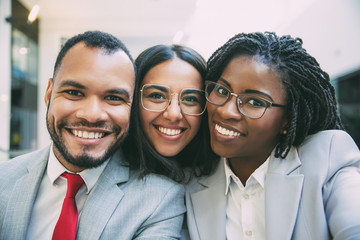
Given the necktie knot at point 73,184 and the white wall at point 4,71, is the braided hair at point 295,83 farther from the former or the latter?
the white wall at point 4,71

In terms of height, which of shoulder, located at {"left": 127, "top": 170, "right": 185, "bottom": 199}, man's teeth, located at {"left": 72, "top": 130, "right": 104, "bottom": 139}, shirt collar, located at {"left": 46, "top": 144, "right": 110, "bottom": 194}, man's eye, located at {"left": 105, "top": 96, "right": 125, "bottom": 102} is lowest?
shoulder, located at {"left": 127, "top": 170, "right": 185, "bottom": 199}

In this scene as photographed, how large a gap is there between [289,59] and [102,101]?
1.11 metres

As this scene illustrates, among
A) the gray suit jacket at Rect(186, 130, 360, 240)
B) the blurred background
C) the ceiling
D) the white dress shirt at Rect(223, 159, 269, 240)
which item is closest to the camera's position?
the gray suit jacket at Rect(186, 130, 360, 240)

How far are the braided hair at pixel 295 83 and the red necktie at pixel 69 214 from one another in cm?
114

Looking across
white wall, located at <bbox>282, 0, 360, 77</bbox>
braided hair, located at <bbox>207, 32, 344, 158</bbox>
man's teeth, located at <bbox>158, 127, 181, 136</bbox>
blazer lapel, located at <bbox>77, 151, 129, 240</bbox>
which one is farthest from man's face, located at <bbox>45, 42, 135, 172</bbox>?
white wall, located at <bbox>282, 0, 360, 77</bbox>

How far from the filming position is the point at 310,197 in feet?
4.74

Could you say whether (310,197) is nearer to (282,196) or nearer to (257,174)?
(282,196)

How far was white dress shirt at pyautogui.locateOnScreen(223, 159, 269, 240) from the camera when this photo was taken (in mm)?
1603

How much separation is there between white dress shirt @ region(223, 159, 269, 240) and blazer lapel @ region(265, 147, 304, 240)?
95 millimetres

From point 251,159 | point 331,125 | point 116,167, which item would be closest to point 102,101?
point 116,167

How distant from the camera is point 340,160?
1.47m

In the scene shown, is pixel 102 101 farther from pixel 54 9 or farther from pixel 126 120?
pixel 54 9

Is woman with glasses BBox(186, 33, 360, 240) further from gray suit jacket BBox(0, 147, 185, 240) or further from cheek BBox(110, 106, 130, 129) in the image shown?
cheek BBox(110, 106, 130, 129)

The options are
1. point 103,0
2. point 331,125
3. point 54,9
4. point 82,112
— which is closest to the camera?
point 82,112
